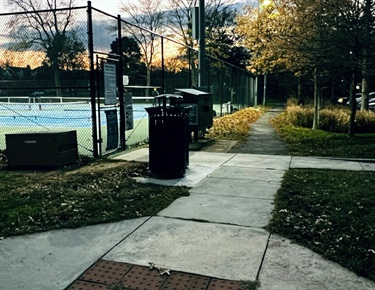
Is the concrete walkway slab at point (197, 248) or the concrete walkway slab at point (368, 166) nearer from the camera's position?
the concrete walkway slab at point (197, 248)

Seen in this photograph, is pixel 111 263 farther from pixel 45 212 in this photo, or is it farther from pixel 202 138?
pixel 202 138

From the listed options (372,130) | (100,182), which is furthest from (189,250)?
(372,130)

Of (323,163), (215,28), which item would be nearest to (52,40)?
(323,163)

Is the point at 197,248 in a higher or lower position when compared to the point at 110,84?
lower

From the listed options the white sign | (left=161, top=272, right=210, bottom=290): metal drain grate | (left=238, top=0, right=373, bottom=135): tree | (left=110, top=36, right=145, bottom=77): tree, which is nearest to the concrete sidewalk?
(left=161, top=272, right=210, bottom=290): metal drain grate

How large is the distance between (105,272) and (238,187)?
3.19 m

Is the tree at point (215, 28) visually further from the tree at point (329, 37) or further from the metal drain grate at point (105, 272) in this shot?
the metal drain grate at point (105, 272)

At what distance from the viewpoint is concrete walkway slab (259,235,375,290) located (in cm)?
296

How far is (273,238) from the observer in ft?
12.8

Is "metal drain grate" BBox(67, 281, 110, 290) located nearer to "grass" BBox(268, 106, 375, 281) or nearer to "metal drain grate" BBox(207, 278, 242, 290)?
"metal drain grate" BBox(207, 278, 242, 290)

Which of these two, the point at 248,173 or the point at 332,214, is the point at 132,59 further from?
the point at 332,214

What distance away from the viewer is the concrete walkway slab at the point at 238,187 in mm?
5566

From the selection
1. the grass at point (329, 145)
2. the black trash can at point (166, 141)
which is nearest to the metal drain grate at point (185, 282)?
the black trash can at point (166, 141)

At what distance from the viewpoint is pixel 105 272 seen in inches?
126
